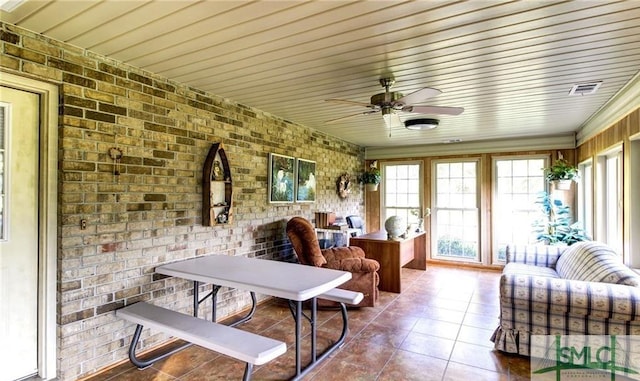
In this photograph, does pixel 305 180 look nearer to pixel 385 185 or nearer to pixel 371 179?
pixel 371 179

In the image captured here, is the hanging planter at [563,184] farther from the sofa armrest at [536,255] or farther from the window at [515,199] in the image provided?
the sofa armrest at [536,255]

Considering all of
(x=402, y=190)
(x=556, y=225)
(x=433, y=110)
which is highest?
(x=433, y=110)

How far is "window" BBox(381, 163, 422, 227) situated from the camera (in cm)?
669

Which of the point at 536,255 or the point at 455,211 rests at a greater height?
the point at 455,211

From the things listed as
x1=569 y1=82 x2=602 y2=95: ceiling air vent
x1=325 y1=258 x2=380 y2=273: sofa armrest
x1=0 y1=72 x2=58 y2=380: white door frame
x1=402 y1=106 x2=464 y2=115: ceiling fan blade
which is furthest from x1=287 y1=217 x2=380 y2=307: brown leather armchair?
x1=569 y1=82 x2=602 y2=95: ceiling air vent

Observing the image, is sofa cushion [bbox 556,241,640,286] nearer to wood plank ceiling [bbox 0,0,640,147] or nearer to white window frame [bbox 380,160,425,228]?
wood plank ceiling [bbox 0,0,640,147]

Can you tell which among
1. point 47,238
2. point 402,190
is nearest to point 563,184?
point 402,190

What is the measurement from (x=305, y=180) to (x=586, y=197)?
4.18 metres

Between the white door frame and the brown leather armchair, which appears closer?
the white door frame

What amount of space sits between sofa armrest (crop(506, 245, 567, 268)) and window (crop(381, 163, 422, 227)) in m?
2.39

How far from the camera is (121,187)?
2.65m

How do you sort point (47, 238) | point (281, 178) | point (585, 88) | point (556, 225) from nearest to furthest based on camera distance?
1. point (47, 238)
2. point (585, 88)
3. point (281, 178)
4. point (556, 225)

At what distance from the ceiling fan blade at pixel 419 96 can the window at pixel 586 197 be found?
3525 millimetres

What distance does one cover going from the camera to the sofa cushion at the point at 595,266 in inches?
101
